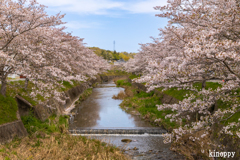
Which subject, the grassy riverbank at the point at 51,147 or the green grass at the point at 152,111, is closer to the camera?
the grassy riverbank at the point at 51,147

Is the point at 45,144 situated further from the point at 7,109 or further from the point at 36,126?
the point at 36,126

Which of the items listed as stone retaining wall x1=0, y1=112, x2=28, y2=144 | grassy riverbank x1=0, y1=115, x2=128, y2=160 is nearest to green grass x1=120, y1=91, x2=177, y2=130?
grassy riverbank x1=0, y1=115, x2=128, y2=160

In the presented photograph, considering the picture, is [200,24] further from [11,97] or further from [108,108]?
[108,108]

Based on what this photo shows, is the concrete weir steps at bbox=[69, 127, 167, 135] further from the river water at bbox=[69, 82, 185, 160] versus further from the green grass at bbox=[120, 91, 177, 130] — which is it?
the green grass at bbox=[120, 91, 177, 130]

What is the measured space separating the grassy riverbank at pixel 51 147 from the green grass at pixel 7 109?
45.7 inches

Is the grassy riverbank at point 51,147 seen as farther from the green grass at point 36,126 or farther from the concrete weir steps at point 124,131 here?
the concrete weir steps at point 124,131

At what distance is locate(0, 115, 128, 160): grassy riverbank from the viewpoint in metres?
6.83

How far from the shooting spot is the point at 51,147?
25.6 feet

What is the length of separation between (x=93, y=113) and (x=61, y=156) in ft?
42.7

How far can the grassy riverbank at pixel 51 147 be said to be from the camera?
6.83m

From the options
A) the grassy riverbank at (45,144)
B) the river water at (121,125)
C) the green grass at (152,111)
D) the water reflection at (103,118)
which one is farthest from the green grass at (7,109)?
the green grass at (152,111)

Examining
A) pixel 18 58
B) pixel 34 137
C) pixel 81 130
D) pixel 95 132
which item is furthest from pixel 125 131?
pixel 18 58

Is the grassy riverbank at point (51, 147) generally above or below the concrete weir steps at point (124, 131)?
above

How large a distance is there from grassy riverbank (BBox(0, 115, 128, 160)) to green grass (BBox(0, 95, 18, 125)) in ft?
3.81
